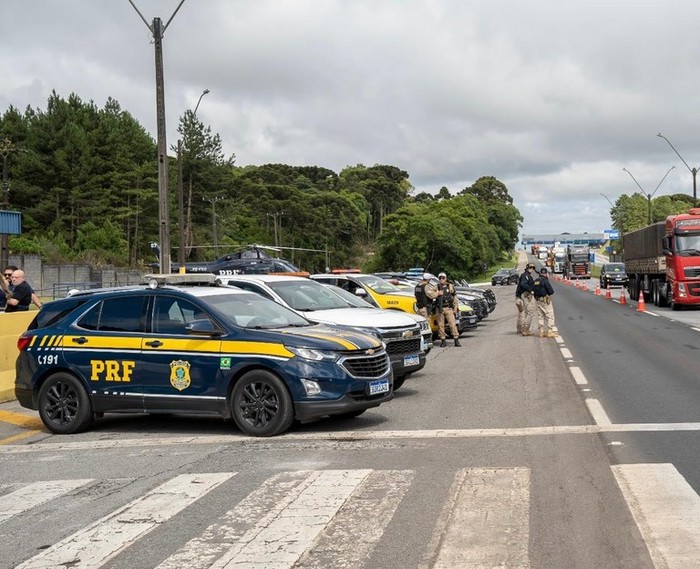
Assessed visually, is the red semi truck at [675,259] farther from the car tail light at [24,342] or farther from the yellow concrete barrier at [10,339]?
the car tail light at [24,342]

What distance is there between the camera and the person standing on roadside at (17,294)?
1602cm

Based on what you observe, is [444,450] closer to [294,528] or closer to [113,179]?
[294,528]

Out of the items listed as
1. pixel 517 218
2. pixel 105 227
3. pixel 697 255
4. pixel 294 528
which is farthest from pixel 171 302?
pixel 517 218

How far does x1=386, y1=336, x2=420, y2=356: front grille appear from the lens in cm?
1295

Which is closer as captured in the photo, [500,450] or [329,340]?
[500,450]

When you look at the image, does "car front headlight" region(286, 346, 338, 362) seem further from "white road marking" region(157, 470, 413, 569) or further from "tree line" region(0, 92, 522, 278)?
"tree line" region(0, 92, 522, 278)

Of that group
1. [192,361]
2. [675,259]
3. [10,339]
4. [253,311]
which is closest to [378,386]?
[253,311]

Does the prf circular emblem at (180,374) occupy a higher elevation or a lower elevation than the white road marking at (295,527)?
higher

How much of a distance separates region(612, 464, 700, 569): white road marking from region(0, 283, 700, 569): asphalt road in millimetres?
20

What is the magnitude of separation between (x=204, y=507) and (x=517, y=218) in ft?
590

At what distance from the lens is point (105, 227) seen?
2901 inches

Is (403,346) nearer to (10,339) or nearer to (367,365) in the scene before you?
(367,365)

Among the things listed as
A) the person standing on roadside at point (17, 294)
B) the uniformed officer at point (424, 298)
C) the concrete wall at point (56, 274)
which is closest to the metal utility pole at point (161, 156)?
the person standing on roadside at point (17, 294)

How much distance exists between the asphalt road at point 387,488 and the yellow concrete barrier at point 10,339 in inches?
61.5
